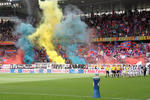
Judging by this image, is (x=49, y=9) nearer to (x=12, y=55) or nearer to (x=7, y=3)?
(x=7, y=3)

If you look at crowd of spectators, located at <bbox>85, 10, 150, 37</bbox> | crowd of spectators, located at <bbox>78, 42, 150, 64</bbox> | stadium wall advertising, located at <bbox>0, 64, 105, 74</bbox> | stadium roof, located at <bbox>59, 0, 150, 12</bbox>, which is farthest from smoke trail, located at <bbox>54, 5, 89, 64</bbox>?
crowd of spectators, located at <bbox>85, 10, 150, 37</bbox>

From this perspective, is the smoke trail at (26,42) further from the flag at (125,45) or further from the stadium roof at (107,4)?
the flag at (125,45)

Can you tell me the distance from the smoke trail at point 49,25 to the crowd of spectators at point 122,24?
11222mm

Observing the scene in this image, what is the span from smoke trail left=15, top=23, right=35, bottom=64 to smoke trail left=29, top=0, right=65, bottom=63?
3805mm

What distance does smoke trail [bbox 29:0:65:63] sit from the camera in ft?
184

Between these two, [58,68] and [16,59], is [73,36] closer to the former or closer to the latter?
[58,68]

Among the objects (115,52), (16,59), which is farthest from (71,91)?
(16,59)

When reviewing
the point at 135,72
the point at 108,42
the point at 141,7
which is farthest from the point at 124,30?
the point at 135,72

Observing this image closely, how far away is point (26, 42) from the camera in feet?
206

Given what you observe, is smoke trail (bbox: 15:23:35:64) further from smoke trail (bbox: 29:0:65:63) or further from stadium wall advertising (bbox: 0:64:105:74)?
stadium wall advertising (bbox: 0:64:105:74)

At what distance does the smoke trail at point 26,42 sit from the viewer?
6155cm

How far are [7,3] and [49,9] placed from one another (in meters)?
14.7

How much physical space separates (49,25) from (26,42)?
28.3ft

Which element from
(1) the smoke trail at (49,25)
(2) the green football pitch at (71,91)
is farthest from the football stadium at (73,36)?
(2) the green football pitch at (71,91)
